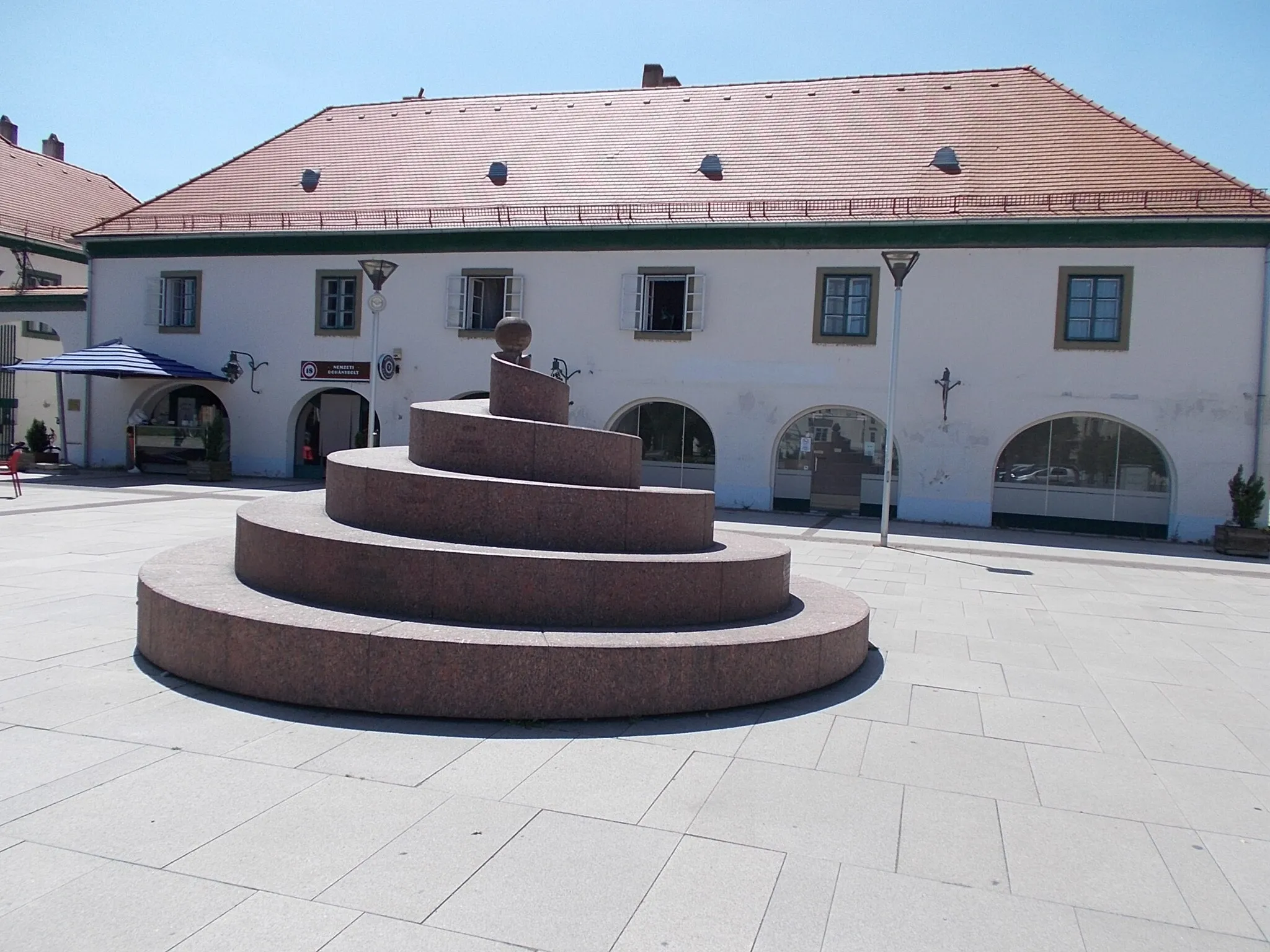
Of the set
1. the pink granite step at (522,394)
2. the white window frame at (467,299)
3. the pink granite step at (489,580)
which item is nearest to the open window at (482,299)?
the white window frame at (467,299)

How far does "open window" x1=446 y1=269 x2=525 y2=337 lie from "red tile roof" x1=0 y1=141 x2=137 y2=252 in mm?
15342

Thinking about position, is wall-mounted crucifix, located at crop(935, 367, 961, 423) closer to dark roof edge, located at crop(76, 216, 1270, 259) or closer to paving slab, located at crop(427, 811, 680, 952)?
dark roof edge, located at crop(76, 216, 1270, 259)

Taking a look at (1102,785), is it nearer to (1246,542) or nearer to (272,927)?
(272,927)

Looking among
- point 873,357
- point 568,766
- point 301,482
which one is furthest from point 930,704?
point 301,482

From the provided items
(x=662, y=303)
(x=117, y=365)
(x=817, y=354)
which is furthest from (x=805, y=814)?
(x=117, y=365)

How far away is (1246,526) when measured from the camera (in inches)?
669

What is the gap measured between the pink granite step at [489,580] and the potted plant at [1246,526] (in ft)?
46.1

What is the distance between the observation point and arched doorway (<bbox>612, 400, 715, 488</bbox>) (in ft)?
70.9

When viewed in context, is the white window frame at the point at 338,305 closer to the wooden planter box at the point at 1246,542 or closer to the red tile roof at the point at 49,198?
the red tile roof at the point at 49,198

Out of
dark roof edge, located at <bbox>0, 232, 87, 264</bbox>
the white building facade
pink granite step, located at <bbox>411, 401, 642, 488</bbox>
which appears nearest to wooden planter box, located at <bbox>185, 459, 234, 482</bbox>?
the white building facade

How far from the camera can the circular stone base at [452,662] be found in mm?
5582

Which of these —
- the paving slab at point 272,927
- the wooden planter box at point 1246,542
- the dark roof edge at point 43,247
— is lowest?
the paving slab at point 272,927

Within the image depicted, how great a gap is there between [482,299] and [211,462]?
794 cm

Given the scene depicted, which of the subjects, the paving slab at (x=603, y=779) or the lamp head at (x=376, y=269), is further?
the lamp head at (x=376, y=269)
